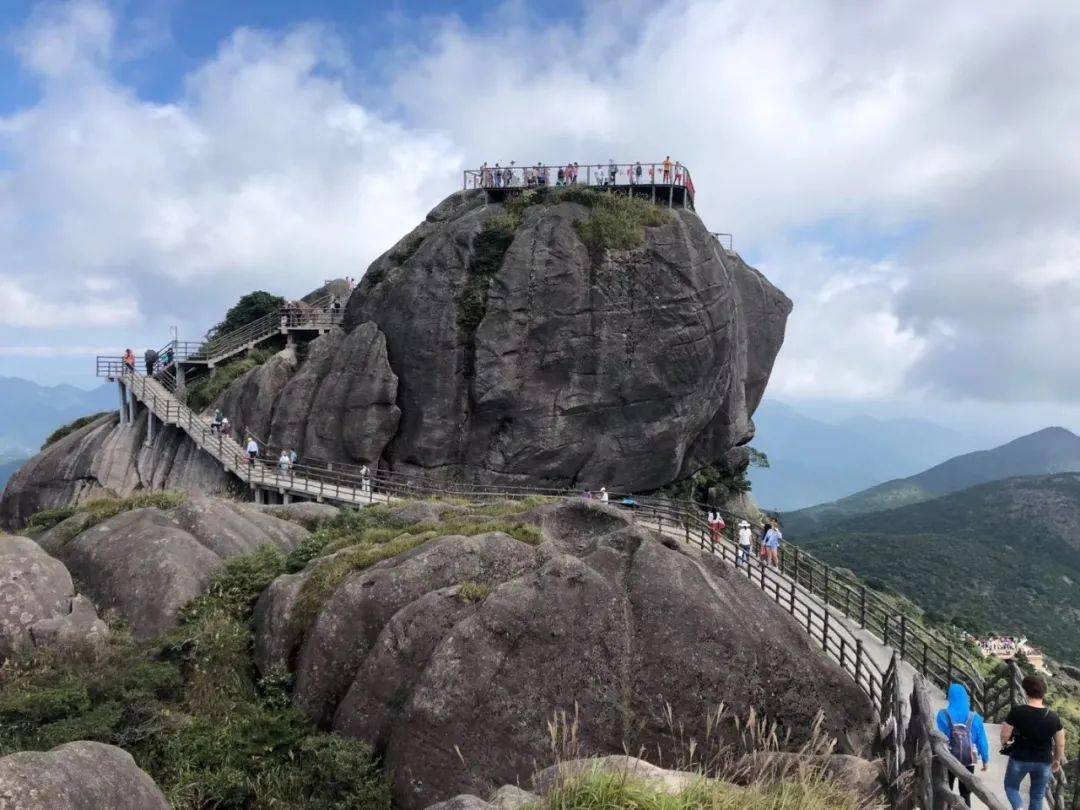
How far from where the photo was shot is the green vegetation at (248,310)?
5125 centimetres

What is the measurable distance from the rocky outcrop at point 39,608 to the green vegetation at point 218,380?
86.8 ft

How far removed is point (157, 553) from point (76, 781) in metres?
9.81

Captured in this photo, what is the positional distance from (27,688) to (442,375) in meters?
25.1

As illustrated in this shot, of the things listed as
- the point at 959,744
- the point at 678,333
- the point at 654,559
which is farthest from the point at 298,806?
the point at 678,333

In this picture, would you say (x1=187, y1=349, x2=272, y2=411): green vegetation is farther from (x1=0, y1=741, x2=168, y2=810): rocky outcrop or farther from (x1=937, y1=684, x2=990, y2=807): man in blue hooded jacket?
(x1=937, y1=684, x2=990, y2=807): man in blue hooded jacket

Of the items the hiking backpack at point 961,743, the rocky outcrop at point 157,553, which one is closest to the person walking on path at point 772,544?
the hiking backpack at point 961,743

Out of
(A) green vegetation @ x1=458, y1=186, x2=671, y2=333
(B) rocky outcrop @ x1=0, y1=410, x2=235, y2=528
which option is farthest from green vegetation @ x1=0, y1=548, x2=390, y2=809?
(B) rocky outcrop @ x1=0, y1=410, x2=235, y2=528

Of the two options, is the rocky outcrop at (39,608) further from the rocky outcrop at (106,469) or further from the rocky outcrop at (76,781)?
the rocky outcrop at (106,469)

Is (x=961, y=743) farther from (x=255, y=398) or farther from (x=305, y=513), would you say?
(x=255, y=398)

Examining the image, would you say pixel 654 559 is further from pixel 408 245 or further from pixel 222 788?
pixel 408 245

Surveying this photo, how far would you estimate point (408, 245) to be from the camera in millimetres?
41625

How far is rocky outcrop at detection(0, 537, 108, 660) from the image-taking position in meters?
14.7

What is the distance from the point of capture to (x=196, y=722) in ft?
44.0

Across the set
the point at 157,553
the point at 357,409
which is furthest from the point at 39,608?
the point at 357,409
